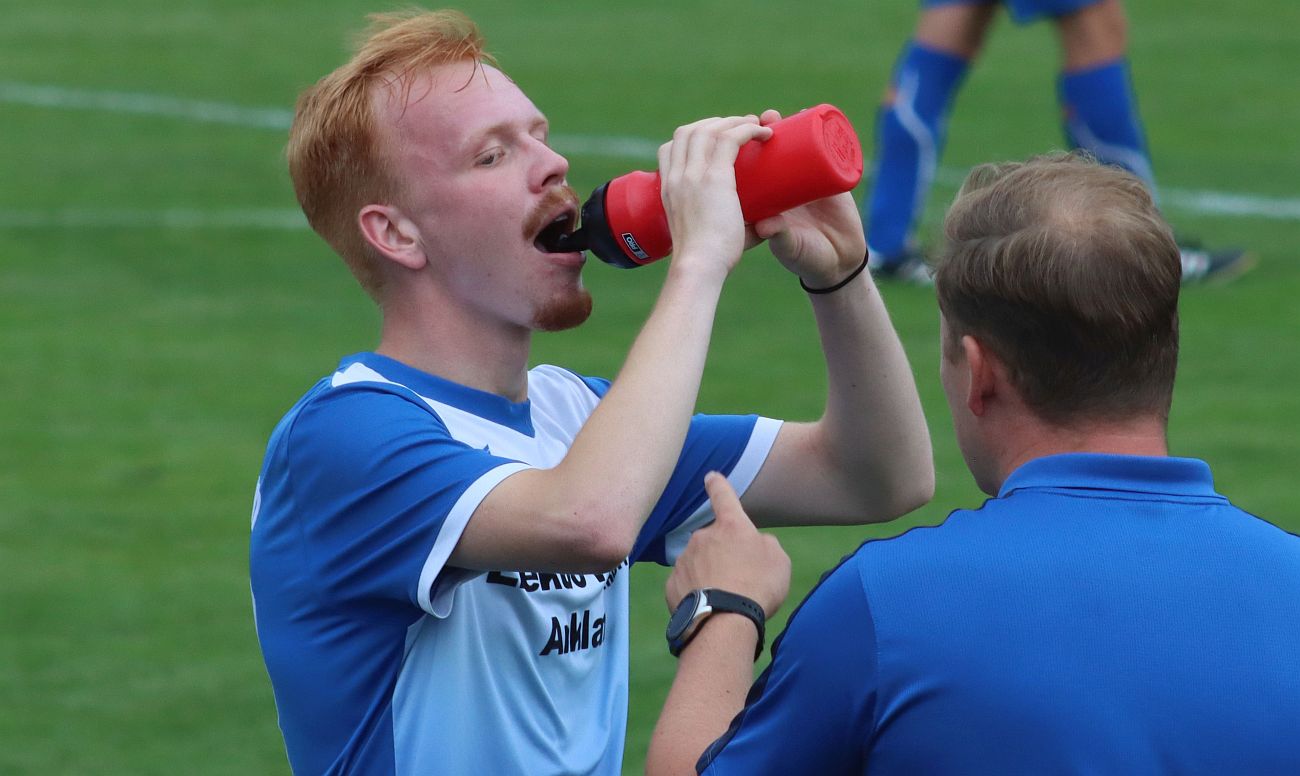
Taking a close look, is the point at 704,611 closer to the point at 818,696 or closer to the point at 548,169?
the point at 818,696

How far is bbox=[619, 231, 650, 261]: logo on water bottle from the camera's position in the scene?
310cm

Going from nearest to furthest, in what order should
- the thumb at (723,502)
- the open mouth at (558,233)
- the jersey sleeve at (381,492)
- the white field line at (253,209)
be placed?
the jersey sleeve at (381,492)
the thumb at (723,502)
the open mouth at (558,233)
the white field line at (253,209)

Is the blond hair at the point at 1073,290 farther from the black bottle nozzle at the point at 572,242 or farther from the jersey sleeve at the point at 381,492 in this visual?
the black bottle nozzle at the point at 572,242

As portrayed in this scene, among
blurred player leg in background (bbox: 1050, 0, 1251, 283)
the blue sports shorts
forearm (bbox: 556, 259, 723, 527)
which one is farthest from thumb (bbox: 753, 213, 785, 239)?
blurred player leg in background (bbox: 1050, 0, 1251, 283)

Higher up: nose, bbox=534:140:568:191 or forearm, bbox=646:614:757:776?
nose, bbox=534:140:568:191

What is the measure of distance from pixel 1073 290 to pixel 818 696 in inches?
22.1

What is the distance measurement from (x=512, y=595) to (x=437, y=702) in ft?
0.64

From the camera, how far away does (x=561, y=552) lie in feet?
8.45

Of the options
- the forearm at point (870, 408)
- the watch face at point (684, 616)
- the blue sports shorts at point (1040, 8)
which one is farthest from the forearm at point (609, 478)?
the blue sports shorts at point (1040, 8)

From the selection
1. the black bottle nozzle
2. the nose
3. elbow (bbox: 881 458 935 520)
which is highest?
the nose

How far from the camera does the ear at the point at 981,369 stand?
2.46 meters

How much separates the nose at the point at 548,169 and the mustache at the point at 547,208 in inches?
0.6

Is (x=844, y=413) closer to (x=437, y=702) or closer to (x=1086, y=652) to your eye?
(x=437, y=702)

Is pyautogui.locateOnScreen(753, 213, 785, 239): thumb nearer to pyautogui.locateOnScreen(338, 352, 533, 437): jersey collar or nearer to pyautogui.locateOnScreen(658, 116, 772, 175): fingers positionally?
pyautogui.locateOnScreen(658, 116, 772, 175): fingers
